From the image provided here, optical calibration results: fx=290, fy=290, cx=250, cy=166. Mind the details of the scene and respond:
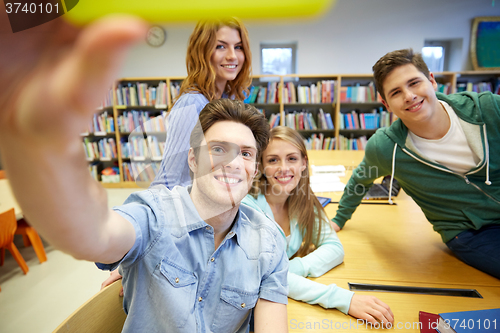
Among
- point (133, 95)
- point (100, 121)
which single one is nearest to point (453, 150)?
point (133, 95)

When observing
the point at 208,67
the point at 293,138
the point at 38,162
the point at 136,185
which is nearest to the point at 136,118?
the point at 136,185

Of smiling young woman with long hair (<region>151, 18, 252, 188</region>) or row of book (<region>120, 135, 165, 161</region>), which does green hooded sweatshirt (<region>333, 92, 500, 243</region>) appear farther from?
row of book (<region>120, 135, 165, 161</region>)

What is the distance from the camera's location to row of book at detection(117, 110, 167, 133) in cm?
36

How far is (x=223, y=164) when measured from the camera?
49 cm

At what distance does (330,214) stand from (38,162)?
1.44 meters

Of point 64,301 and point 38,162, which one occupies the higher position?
point 38,162

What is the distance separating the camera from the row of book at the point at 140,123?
0.36 metres

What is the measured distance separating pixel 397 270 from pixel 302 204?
41cm

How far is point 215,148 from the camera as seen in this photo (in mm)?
478

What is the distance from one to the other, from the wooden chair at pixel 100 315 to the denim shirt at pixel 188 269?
0.07 meters

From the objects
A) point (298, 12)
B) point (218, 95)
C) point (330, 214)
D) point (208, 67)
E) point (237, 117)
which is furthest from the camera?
point (330, 214)

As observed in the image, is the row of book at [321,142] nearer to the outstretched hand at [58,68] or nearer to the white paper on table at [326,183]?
the white paper on table at [326,183]

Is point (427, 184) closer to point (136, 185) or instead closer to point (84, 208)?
point (136, 185)

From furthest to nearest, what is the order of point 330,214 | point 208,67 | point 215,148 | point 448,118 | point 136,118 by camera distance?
1. point 330,214
2. point 448,118
3. point 208,67
4. point 215,148
5. point 136,118
